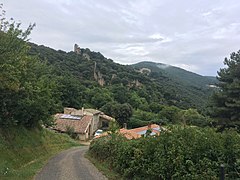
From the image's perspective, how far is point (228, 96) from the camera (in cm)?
2317

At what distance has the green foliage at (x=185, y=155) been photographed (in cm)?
884

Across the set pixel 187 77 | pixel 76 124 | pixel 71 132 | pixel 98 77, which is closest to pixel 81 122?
pixel 76 124

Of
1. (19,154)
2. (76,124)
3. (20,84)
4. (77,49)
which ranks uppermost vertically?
(77,49)

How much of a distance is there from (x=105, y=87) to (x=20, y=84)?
71906 mm

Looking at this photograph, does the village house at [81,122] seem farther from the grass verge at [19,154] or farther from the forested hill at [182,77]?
the forested hill at [182,77]

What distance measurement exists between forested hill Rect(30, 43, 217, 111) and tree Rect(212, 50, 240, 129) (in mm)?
40932

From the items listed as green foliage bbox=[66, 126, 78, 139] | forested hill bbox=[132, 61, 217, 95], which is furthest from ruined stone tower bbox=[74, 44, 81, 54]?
green foliage bbox=[66, 126, 78, 139]

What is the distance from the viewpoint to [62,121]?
54.5 m

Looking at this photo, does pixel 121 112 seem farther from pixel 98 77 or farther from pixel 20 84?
pixel 20 84

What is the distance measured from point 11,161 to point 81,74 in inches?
3225

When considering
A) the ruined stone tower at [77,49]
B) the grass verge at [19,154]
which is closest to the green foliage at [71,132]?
the grass verge at [19,154]

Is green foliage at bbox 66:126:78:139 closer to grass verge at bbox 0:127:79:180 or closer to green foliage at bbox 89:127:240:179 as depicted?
grass verge at bbox 0:127:79:180

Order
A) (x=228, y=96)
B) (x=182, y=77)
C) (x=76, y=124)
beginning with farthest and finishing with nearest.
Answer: (x=182, y=77)
(x=76, y=124)
(x=228, y=96)

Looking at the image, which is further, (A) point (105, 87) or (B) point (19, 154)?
(A) point (105, 87)
